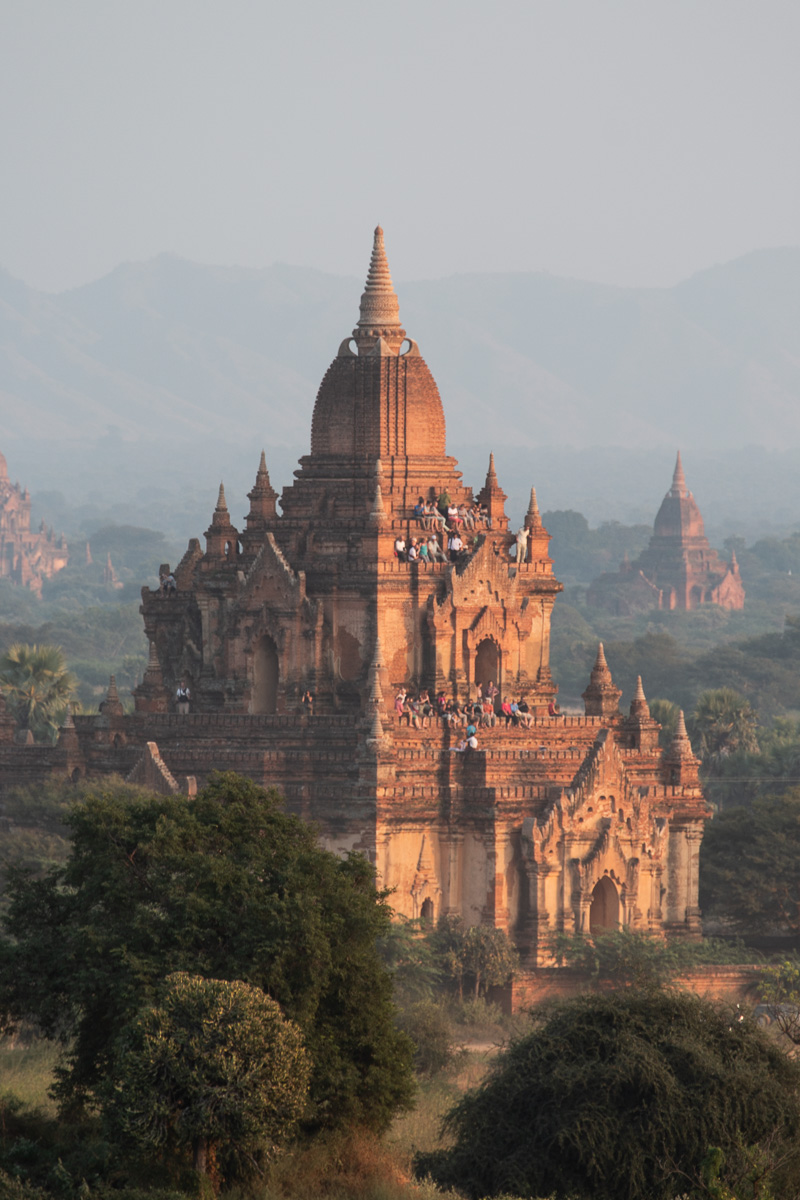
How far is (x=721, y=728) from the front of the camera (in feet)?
250

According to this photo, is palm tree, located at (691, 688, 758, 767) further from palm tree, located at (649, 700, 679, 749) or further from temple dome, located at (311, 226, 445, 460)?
temple dome, located at (311, 226, 445, 460)

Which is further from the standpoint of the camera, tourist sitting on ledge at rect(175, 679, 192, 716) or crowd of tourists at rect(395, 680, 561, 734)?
tourist sitting on ledge at rect(175, 679, 192, 716)

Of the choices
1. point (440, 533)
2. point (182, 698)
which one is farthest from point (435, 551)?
point (182, 698)

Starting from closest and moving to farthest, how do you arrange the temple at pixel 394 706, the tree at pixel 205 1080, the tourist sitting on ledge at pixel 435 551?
the tree at pixel 205 1080 → the temple at pixel 394 706 → the tourist sitting on ledge at pixel 435 551

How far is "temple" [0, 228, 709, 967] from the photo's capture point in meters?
53.1

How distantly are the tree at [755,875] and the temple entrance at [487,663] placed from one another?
621 cm

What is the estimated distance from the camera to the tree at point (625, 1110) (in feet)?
111

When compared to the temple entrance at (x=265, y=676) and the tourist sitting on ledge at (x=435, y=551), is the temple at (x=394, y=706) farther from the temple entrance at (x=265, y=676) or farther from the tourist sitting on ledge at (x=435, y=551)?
the tourist sitting on ledge at (x=435, y=551)

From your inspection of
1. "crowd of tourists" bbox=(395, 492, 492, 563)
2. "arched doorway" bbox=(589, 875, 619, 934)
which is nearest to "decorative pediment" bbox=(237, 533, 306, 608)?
"crowd of tourists" bbox=(395, 492, 492, 563)

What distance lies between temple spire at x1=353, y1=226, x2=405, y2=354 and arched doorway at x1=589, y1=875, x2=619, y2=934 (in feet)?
43.9

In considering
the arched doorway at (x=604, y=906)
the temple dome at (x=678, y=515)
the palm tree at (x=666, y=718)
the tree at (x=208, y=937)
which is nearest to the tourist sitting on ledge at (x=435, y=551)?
the arched doorway at (x=604, y=906)

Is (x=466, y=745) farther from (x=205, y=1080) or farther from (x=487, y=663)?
(x=205, y=1080)

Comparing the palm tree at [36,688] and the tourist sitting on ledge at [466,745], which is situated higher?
the palm tree at [36,688]

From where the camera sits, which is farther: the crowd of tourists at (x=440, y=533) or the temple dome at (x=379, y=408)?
the temple dome at (x=379, y=408)
